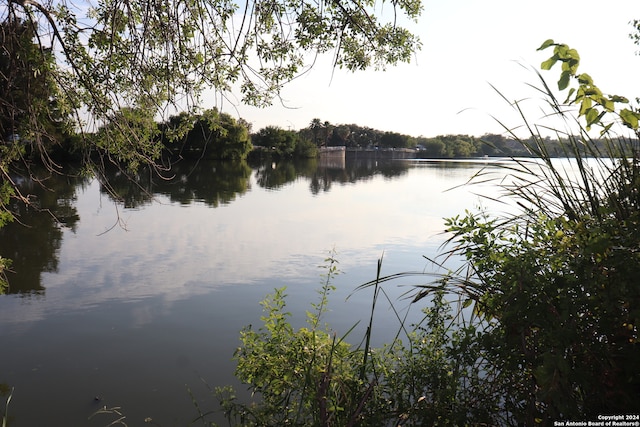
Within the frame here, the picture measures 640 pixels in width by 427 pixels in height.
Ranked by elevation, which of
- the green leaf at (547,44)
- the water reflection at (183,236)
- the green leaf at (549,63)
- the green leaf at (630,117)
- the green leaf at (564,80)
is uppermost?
the green leaf at (547,44)

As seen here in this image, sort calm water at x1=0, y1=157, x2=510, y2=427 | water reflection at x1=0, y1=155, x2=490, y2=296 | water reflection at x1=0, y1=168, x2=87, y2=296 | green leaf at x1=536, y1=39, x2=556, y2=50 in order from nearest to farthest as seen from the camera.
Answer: green leaf at x1=536, y1=39, x2=556, y2=50
calm water at x1=0, y1=157, x2=510, y2=427
water reflection at x1=0, y1=168, x2=87, y2=296
water reflection at x1=0, y1=155, x2=490, y2=296

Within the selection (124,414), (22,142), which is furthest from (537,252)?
(22,142)

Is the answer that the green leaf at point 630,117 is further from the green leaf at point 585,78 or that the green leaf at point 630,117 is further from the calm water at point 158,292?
the calm water at point 158,292

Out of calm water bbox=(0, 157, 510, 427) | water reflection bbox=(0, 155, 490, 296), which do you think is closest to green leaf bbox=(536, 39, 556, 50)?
calm water bbox=(0, 157, 510, 427)

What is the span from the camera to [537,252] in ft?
6.39

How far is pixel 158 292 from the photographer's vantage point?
7234 millimetres

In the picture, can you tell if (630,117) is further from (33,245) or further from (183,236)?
(33,245)

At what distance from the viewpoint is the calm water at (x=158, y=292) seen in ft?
14.3

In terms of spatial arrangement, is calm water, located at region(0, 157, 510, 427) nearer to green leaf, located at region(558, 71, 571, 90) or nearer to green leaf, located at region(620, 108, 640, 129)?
green leaf, located at region(558, 71, 571, 90)

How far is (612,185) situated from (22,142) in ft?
16.5

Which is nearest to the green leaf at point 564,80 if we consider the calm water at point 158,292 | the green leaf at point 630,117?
the green leaf at point 630,117

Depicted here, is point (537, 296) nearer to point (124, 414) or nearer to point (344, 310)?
point (124, 414)

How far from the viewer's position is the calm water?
4.37 meters

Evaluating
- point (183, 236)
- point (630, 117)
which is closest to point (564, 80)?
point (630, 117)
